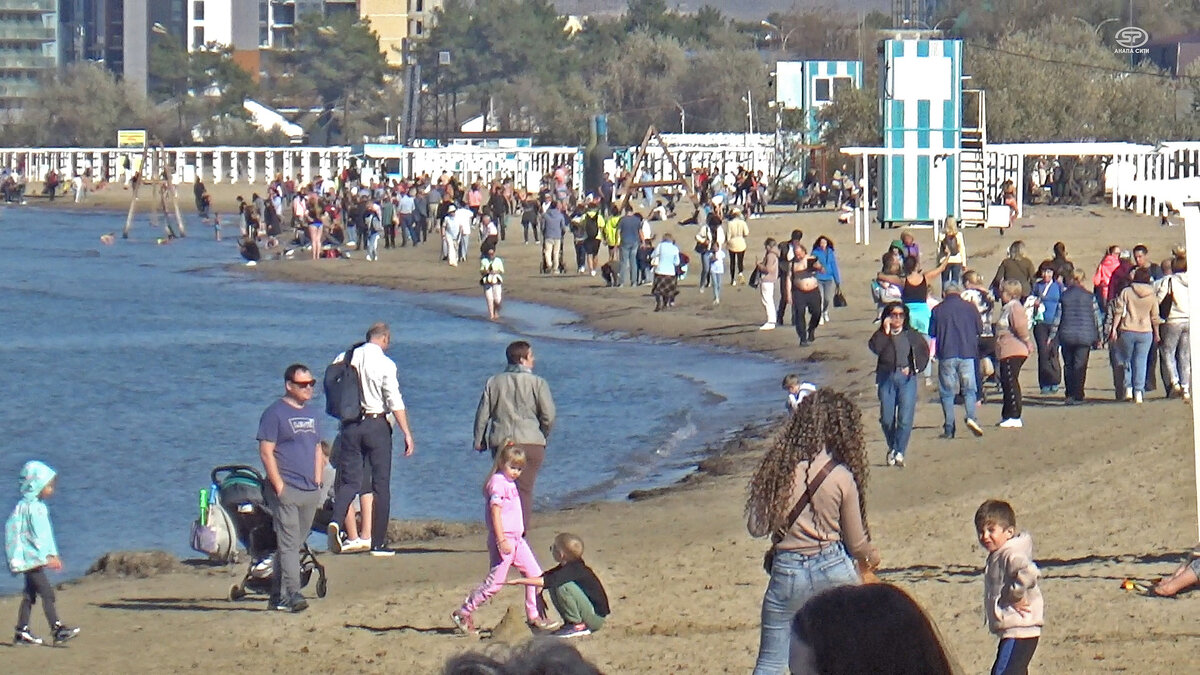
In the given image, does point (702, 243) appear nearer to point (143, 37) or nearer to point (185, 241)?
point (185, 241)

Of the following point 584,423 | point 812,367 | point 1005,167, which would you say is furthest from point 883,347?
point 1005,167

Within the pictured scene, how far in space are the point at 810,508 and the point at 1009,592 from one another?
93 centimetres

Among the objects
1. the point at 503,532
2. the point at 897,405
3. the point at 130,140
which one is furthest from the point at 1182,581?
the point at 130,140

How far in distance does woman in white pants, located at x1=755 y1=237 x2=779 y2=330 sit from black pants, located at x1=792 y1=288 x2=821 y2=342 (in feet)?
2.87

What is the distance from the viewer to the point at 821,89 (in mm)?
70125

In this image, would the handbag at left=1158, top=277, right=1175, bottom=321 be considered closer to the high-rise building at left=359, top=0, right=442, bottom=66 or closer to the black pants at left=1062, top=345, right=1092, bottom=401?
the black pants at left=1062, top=345, right=1092, bottom=401

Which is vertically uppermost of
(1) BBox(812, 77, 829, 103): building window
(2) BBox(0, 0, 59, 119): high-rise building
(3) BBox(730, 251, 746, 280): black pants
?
(2) BBox(0, 0, 59, 119): high-rise building

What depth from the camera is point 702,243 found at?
107 ft

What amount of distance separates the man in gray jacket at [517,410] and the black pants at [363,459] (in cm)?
95

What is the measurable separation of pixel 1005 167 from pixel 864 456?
132 feet

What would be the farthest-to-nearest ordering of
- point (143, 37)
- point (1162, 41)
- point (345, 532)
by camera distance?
point (143, 37) < point (1162, 41) < point (345, 532)

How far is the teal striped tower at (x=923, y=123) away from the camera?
125 ft

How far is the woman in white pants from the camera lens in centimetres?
2678

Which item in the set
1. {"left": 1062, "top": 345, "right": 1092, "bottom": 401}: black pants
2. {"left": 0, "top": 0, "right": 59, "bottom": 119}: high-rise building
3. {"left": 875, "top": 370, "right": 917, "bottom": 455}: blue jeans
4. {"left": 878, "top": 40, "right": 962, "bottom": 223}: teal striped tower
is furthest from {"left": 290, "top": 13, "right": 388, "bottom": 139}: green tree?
{"left": 875, "top": 370, "right": 917, "bottom": 455}: blue jeans
